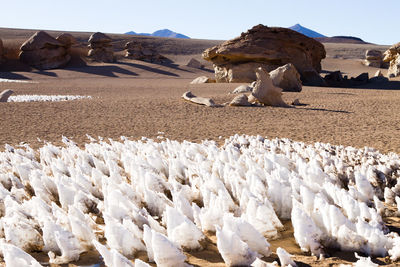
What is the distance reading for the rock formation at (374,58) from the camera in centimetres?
4103

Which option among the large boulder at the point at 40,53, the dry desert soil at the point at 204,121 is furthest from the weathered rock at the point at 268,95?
the large boulder at the point at 40,53

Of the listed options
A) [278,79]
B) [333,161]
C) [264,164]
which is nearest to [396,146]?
[333,161]

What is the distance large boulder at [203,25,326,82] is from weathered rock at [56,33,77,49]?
1555 cm

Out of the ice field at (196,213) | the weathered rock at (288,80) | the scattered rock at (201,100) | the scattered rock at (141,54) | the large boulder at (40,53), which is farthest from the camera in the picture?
the scattered rock at (141,54)

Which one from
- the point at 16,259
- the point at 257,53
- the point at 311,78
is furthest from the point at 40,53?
the point at 16,259

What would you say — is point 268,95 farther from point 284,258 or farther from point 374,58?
point 374,58

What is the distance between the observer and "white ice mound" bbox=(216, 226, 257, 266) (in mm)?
1656

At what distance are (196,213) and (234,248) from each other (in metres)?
0.48

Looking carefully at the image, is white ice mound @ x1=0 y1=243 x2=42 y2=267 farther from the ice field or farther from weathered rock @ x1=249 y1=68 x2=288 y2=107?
weathered rock @ x1=249 y1=68 x2=288 y2=107

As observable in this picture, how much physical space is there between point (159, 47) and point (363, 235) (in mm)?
58766

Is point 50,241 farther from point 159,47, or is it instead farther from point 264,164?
point 159,47

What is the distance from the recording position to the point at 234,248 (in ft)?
5.46

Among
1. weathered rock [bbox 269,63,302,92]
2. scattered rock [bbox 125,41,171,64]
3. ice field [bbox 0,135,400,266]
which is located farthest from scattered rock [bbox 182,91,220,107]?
scattered rock [bbox 125,41,171,64]

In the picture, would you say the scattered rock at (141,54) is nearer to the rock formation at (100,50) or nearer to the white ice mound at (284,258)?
the rock formation at (100,50)
